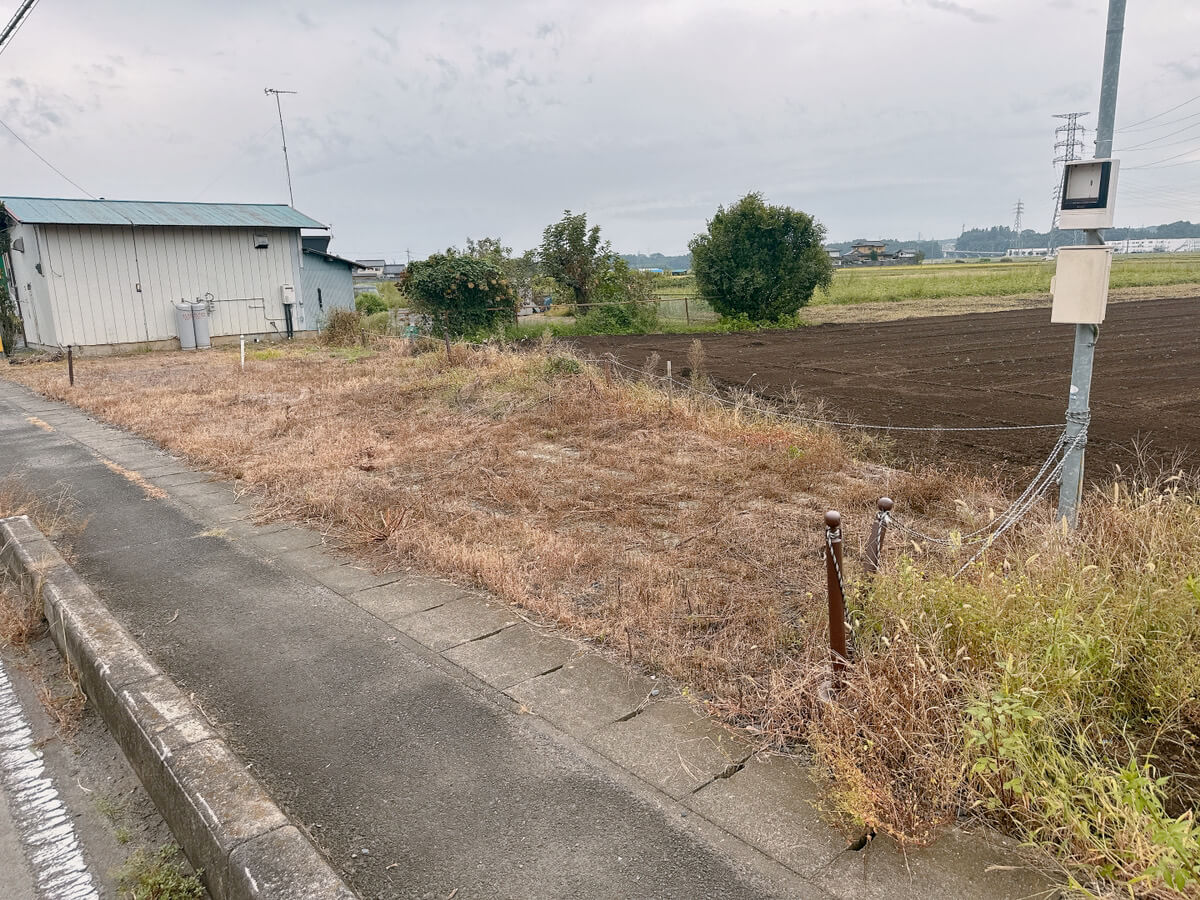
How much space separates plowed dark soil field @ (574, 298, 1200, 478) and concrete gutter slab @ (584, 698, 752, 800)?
6.31 meters

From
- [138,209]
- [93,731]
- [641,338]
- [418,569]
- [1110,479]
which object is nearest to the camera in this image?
[93,731]

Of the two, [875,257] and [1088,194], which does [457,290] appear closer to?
[1088,194]

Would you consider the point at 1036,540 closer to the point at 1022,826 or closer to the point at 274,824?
the point at 1022,826

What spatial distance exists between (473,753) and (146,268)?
24179 mm

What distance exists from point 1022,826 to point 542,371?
11240mm

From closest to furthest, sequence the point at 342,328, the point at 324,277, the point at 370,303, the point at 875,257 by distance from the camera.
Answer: the point at 342,328, the point at 324,277, the point at 370,303, the point at 875,257

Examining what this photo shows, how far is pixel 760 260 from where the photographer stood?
3131 cm

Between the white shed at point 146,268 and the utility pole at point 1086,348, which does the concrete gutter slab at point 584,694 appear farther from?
the white shed at point 146,268

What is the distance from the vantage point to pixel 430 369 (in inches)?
627

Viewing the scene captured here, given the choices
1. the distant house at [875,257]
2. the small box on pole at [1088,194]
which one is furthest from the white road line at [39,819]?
the distant house at [875,257]

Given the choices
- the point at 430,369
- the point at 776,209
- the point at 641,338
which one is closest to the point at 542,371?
the point at 430,369

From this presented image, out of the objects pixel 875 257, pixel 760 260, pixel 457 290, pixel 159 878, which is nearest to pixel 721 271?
pixel 760 260

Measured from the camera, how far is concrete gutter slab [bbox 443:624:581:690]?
170 inches

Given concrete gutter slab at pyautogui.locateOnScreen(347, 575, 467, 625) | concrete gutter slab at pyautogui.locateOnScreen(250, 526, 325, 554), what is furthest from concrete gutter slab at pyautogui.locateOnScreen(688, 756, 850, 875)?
concrete gutter slab at pyautogui.locateOnScreen(250, 526, 325, 554)
